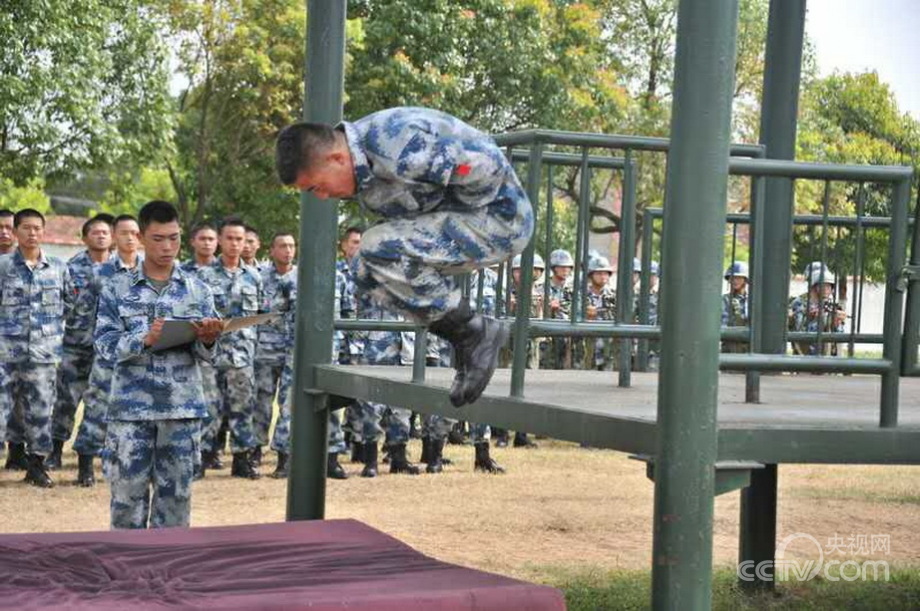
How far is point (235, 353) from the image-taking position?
11.8 meters

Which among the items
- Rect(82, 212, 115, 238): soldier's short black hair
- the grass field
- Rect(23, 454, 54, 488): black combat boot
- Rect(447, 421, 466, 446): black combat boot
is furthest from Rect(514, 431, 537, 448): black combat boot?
Rect(23, 454, 54, 488): black combat boot

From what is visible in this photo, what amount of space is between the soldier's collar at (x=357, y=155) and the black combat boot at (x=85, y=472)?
639 centimetres

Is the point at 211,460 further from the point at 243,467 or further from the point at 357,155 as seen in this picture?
the point at 357,155

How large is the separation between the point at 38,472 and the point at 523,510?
11.1 feet

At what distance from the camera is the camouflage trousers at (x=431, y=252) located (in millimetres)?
4926

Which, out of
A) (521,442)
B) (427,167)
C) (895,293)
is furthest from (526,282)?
(521,442)

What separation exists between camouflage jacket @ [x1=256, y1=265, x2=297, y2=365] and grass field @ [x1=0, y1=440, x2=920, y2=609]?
923mm

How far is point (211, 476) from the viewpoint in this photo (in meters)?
11.5

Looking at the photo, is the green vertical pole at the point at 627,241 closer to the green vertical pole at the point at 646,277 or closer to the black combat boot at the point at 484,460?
the green vertical pole at the point at 646,277

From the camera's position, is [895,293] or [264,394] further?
[264,394]

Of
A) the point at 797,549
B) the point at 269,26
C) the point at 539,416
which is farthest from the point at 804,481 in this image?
the point at 269,26

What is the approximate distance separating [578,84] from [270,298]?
56.6ft

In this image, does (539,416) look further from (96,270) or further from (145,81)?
(145,81)

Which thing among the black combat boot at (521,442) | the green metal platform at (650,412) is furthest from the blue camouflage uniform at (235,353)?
the green metal platform at (650,412)
